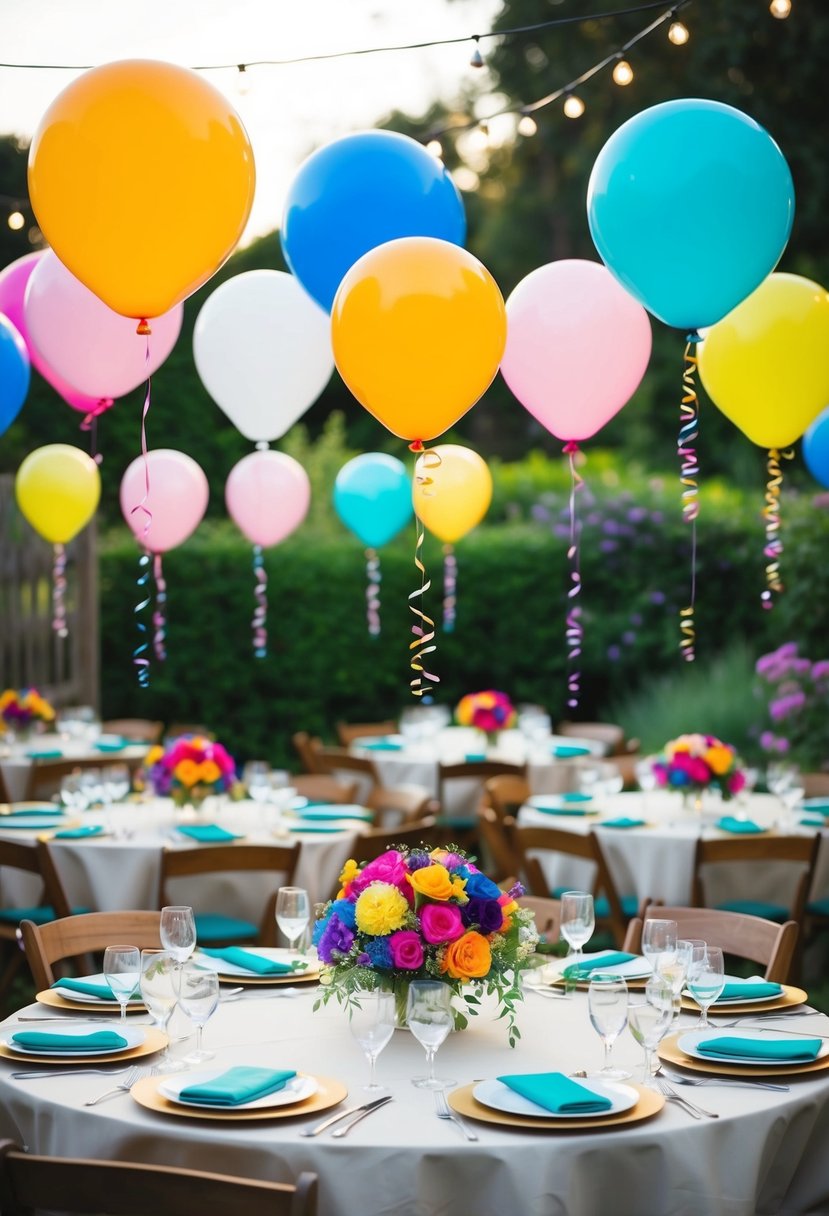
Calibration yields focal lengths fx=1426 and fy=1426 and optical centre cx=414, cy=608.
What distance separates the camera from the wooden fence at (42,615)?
951cm

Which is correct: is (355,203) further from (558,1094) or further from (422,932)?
(558,1094)

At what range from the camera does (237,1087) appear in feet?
9.05

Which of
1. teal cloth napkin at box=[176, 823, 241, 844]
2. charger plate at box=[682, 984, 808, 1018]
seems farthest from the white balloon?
charger plate at box=[682, 984, 808, 1018]

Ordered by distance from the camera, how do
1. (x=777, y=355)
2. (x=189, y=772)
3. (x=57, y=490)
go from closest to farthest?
(x=777, y=355) < (x=189, y=772) < (x=57, y=490)

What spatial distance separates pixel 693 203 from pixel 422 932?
6.88 ft

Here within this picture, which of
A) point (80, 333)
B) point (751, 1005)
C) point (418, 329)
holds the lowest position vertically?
point (751, 1005)

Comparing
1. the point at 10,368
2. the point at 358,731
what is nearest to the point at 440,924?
the point at 10,368

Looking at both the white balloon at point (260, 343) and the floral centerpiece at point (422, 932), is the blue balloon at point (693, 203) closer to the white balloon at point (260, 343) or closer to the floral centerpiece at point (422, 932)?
the white balloon at point (260, 343)

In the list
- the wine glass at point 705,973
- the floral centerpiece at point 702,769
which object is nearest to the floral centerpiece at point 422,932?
the wine glass at point 705,973

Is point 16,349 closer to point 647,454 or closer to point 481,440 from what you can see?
point 647,454

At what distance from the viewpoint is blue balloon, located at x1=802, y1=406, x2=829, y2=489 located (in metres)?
5.80

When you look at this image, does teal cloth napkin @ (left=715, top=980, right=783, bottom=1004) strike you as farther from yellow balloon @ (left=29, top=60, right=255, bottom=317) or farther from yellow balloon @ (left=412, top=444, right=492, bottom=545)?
yellow balloon @ (left=412, top=444, right=492, bottom=545)

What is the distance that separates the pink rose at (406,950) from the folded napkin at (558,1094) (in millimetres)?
344

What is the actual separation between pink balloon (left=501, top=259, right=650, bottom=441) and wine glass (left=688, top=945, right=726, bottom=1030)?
1923mm
